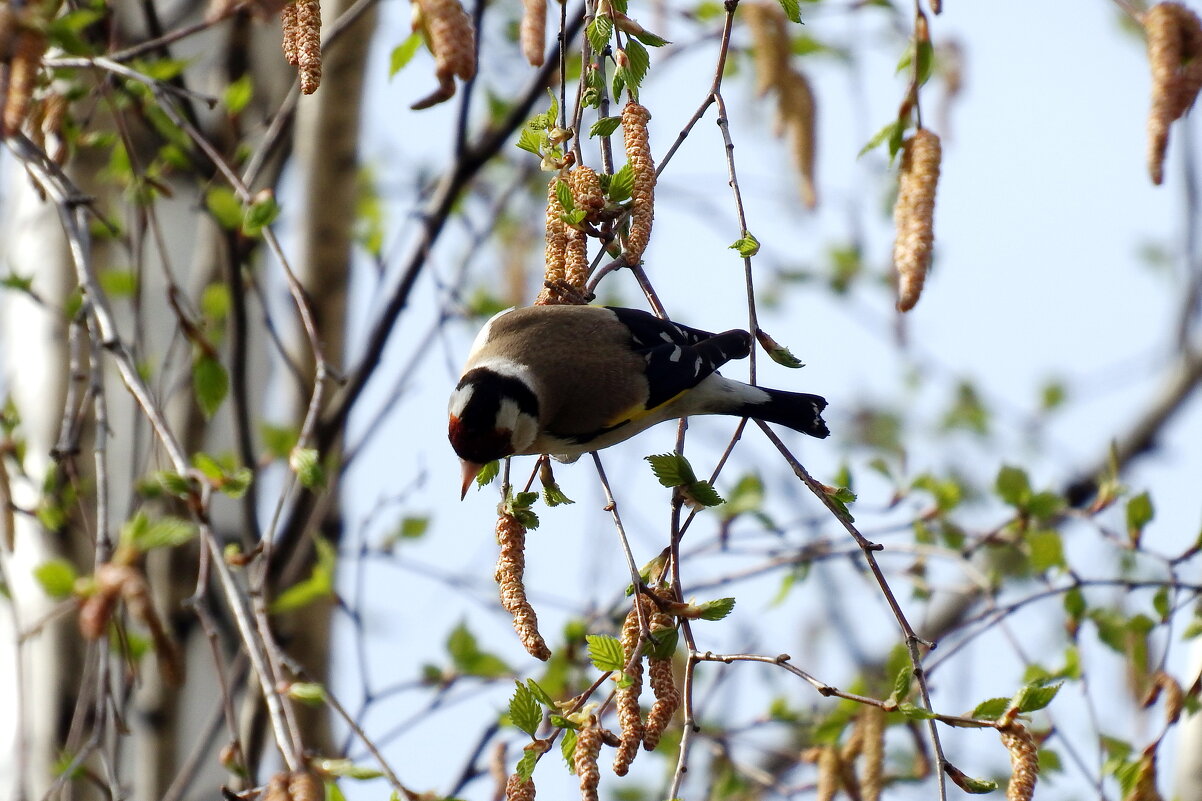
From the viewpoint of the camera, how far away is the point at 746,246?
2.35 m

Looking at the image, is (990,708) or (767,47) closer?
(990,708)

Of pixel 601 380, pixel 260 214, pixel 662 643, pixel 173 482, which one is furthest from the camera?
pixel 601 380

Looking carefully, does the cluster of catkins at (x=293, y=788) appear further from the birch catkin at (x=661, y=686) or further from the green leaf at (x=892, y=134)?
the green leaf at (x=892, y=134)

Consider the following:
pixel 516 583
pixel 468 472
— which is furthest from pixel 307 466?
pixel 516 583

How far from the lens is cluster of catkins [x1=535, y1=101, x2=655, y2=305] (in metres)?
2.36

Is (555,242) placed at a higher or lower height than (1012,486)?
lower

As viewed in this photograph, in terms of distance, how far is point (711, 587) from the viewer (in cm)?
417

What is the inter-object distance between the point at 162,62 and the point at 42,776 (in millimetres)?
2332

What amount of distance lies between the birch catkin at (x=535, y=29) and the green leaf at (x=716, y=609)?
3.62 feet

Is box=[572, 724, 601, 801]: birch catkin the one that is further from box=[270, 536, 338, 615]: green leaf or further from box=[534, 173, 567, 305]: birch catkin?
box=[270, 536, 338, 615]: green leaf

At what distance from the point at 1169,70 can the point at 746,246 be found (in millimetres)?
838

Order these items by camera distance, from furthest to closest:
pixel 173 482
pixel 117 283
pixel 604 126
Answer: pixel 117 283
pixel 173 482
pixel 604 126

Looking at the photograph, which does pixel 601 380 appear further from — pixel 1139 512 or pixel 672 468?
pixel 1139 512

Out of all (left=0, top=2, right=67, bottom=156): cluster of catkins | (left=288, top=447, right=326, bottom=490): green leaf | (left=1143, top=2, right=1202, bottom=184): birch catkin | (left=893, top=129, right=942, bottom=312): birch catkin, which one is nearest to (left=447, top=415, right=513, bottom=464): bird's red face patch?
(left=288, top=447, right=326, bottom=490): green leaf
